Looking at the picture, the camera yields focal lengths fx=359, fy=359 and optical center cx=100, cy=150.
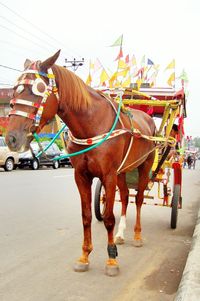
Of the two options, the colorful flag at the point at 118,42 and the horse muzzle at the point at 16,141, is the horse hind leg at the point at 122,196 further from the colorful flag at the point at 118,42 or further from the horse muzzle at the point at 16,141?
the colorful flag at the point at 118,42

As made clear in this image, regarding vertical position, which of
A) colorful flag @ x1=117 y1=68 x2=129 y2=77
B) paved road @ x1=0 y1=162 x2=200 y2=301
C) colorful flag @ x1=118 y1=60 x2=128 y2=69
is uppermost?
colorful flag @ x1=118 y1=60 x2=128 y2=69

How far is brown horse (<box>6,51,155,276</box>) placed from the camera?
3236 mm

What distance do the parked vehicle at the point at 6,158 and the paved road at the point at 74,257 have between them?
34.0ft

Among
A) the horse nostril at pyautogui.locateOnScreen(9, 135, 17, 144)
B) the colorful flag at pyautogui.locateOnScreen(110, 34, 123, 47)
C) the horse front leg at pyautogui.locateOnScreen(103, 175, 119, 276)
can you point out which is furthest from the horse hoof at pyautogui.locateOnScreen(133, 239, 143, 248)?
the colorful flag at pyautogui.locateOnScreen(110, 34, 123, 47)

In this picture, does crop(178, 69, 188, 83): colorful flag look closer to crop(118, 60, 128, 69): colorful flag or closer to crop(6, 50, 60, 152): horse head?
crop(118, 60, 128, 69): colorful flag

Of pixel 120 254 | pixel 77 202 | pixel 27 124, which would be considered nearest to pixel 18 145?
pixel 27 124

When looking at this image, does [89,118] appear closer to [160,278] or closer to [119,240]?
[160,278]

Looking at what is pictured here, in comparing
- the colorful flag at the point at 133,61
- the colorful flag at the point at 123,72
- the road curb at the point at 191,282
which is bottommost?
the road curb at the point at 191,282

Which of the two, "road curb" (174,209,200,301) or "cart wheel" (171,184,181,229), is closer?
"road curb" (174,209,200,301)

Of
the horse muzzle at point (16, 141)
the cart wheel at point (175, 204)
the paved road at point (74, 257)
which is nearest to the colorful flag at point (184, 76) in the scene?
the cart wheel at point (175, 204)

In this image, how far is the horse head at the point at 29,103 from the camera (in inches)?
125

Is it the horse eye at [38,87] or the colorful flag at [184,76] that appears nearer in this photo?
the horse eye at [38,87]

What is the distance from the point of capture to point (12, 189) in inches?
417

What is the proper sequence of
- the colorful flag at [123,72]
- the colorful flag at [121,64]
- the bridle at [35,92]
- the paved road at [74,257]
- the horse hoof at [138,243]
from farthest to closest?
the colorful flag at [121,64] < the colorful flag at [123,72] < the horse hoof at [138,243] < the paved road at [74,257] < the bridle at [35,92]
